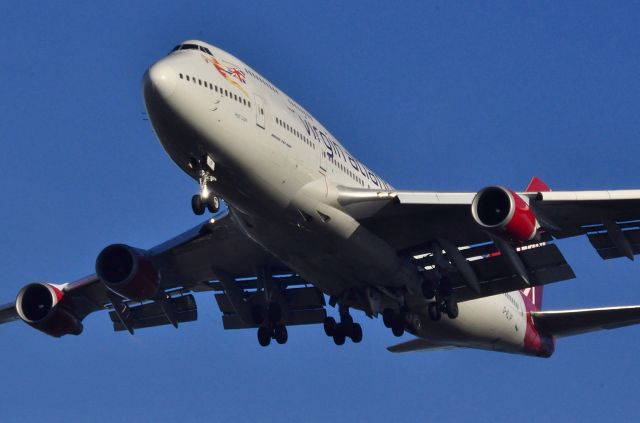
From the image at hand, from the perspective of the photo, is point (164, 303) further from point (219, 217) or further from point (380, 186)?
point (380, 186)

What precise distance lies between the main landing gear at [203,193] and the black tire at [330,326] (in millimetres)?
8569

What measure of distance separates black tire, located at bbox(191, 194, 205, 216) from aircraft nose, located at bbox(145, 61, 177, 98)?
2849 mm

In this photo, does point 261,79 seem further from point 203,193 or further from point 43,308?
point 43,308

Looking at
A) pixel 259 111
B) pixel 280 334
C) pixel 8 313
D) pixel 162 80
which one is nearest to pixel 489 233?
pixel 259 111

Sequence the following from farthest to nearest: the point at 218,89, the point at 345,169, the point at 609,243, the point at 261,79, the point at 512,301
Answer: the point at 512,301, the point at 609,243, the point at 345,169, the point at 261,79, the point at 218,89

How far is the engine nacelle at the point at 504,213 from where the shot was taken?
94.8 ft

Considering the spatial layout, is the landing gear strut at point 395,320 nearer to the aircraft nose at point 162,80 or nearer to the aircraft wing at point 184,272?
the aircraft wing at point 184,272

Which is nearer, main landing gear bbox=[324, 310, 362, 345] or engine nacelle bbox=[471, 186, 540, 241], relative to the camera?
engine nacelle bbox=[471, 186, 540, 241]

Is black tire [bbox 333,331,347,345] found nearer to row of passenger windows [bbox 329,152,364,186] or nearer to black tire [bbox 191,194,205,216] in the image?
row of passenger windows [bbox 329,152,364,186]

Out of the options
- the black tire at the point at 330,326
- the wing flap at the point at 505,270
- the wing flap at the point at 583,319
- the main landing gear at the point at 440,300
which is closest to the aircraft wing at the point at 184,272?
the black tire at the point at 330,326

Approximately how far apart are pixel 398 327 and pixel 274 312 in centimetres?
390

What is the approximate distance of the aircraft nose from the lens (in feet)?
87.2

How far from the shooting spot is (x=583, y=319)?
38844 millimetres

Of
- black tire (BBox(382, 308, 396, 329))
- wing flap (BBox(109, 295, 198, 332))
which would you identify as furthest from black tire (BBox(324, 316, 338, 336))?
wing flap (BBox(109, 295, 198, 332))
